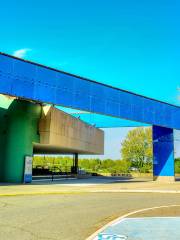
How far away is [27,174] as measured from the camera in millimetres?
31672

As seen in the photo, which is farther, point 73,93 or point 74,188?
point 73,93

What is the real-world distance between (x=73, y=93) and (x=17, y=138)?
642cm

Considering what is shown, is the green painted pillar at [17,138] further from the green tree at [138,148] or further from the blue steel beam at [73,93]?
the green tree at [138,148]

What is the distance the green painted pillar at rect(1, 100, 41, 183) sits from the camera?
3127 centimetres

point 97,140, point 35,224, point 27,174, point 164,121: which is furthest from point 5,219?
point 97,140

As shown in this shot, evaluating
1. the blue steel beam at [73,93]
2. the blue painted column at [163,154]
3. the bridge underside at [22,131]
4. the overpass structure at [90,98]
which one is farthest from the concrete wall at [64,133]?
the blue painted column at [163,154]

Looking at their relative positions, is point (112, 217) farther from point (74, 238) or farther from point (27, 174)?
point (27, 174)

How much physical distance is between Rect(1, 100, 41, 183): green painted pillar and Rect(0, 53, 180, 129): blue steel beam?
14.7ft

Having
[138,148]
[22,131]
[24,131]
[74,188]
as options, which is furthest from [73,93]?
[138,148]

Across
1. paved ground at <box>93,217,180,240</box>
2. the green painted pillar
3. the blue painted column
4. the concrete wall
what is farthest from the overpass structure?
paved ground at <box>93,217,180,240</box>

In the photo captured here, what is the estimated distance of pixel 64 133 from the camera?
38.1 meters

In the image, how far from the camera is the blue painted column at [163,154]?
41906 mm

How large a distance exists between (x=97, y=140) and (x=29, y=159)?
22744mm

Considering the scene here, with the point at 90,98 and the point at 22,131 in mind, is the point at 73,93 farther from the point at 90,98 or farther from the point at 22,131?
the point at 22,131
